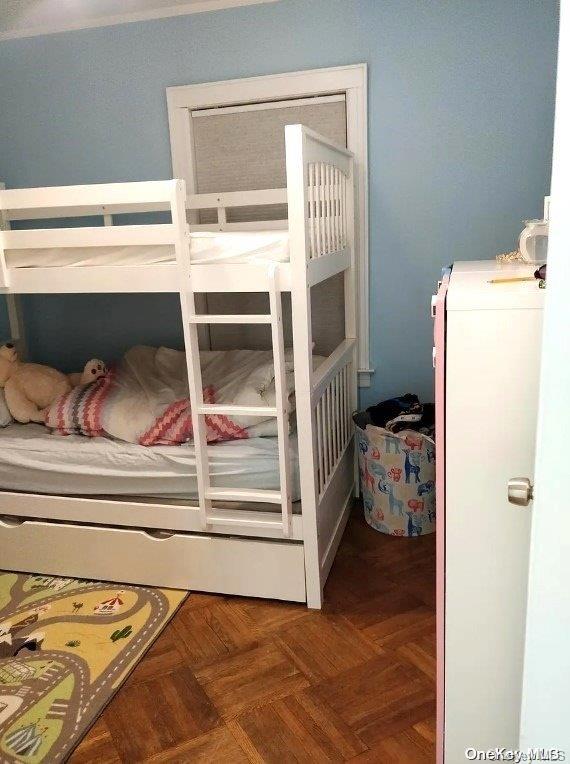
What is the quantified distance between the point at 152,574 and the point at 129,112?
2.34 metres

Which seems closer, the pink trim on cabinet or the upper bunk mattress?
the pink trim on cabinet

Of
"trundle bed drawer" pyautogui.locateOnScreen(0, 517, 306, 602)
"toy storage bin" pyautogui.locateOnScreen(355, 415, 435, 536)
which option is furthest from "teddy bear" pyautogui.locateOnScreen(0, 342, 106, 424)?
"toy storage bin" pyautogui.locateOnScreen(355, 415, 435, 536)

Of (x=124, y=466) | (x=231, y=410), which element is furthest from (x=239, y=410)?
(x=124, y=466)

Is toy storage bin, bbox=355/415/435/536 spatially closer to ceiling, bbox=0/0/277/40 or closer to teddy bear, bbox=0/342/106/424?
teddy bear, bbox=0/342/106/424

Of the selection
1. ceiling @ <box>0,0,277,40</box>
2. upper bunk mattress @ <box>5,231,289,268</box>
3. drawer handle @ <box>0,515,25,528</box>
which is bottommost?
drawer handle @ <box>0,515,25,528</box>

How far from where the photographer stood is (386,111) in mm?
2834

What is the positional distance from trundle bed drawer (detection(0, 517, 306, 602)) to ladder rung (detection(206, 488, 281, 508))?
198 mm

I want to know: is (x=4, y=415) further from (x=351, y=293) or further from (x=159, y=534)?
(x=351, y=293)

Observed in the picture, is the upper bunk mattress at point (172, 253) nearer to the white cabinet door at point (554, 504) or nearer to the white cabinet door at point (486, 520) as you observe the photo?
the white cabinet door at point (486, 520)

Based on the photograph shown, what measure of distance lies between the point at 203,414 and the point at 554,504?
1.53 m

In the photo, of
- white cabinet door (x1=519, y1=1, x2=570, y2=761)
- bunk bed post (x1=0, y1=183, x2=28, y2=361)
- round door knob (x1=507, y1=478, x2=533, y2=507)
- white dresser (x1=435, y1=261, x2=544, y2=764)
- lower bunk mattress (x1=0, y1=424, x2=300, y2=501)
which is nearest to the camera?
white cabinet door (x1=519, y1=1, x2=570, y2=761)

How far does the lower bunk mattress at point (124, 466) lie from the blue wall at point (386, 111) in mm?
1080

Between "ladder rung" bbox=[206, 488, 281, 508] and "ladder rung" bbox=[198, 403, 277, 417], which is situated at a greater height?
"ladder rung" bbox=[198, 403, 277, 417]

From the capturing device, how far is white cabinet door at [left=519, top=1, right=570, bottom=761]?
0.75 meters
